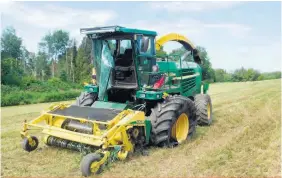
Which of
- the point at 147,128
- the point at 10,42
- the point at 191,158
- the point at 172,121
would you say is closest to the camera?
the point at 191,158

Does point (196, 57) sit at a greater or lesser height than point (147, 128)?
greater

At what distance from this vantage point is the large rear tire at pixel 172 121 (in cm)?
697

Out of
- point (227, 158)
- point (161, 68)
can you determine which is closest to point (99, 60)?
point (161, 68)

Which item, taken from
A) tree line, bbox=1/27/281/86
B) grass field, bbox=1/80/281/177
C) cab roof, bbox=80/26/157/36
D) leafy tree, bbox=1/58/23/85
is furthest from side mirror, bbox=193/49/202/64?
tree line, bbox=1/27/281/86

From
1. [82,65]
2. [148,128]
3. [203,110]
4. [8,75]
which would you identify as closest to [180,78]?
[203,110]

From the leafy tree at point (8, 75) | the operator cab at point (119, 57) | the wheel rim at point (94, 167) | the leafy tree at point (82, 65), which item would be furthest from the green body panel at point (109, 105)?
the leafy tree at point (82, 65)

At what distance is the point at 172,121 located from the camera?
7.04 metres

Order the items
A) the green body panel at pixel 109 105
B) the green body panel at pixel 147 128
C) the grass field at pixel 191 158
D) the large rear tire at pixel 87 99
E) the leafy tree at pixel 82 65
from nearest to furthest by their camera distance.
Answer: the grass field at pixel 191 158 < the green body panel at pixel 147 128 < the green body panel at pixel 109 105 < the large rear tire at pixel 87 99 < the leafy tree at pixel 82 65

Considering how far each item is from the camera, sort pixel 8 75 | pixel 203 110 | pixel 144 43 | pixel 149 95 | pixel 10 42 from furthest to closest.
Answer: pixel 10 42 < pixel 8 75 < pixel 203 110 < pixel 144 43 < pixel 149 95

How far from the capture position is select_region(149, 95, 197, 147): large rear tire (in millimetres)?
6969

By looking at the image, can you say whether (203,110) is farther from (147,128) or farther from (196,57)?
(147,128)

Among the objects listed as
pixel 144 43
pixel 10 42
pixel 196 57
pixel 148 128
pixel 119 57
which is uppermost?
pixel 10 42

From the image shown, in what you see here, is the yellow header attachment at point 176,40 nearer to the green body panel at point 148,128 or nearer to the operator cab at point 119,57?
the operator cab at point 119,57

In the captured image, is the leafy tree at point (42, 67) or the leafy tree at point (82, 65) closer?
the leafy tree at point (82, 65)
